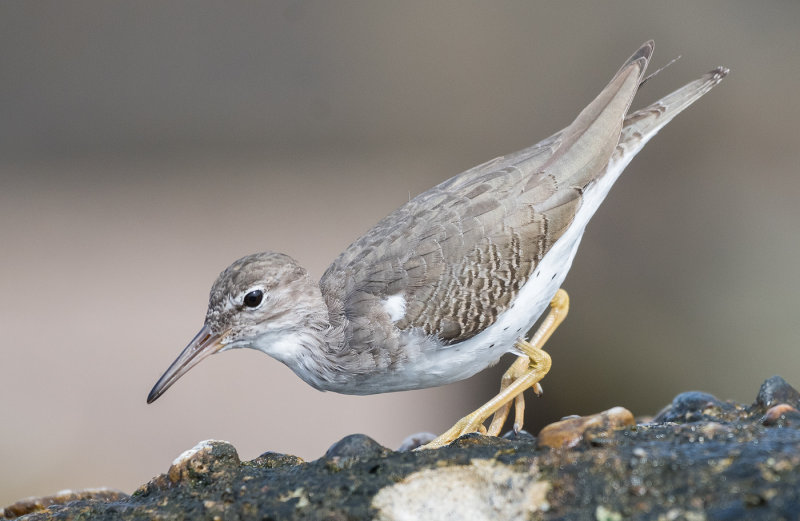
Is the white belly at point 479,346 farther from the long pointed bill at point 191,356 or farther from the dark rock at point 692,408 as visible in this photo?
the dark rock at point 692,408

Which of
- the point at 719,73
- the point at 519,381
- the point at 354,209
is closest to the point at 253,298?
the point at 519,381

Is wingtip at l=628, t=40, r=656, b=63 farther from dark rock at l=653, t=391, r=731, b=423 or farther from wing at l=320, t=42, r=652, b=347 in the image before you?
dark rock at l=653, t=391, r=731, b=423

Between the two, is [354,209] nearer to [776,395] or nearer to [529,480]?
[776,395]

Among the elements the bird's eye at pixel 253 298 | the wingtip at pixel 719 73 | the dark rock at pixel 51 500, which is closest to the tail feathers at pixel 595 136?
the wingtip at pixel 719 73

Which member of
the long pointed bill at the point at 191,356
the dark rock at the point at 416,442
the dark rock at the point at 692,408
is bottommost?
the dark rock at the point at 692,408

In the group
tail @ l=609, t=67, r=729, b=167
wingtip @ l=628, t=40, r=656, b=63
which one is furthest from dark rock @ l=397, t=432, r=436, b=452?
wingtip @ l=628, t=40, r=656, b=63

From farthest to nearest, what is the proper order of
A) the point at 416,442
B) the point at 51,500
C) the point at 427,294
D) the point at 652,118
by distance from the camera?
the point at 652,118
the point at 416,442
the point at 427,294
the point at 51,500
